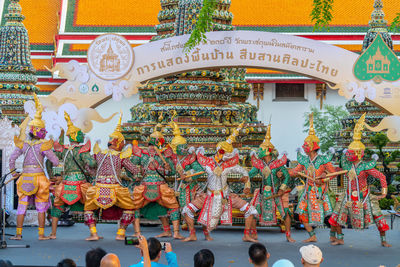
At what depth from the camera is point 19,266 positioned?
8586 mm

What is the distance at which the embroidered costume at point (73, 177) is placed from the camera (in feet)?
36.8

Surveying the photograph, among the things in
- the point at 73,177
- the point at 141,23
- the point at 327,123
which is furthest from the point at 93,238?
the point at 141,23

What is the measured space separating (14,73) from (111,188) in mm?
8125

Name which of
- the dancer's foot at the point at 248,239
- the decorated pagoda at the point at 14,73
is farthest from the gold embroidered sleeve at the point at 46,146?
the decorated pagoda at the point at 14,73

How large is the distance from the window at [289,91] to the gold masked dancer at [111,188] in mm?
17340

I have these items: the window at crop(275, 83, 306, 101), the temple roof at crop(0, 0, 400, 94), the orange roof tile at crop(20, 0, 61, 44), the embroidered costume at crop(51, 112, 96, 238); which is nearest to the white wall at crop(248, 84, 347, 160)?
the window at crop(275, 83, 306, 101)

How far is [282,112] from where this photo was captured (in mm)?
28062

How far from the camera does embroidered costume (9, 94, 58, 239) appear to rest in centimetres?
1121

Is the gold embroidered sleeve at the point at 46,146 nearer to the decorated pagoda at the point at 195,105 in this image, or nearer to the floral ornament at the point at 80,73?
the floral ornament at the point at 80,73

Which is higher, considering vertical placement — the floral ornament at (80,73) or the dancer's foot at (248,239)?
the floral ornament at (80,73)

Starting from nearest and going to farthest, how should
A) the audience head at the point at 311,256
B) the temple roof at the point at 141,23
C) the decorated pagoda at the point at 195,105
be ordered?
the audience head at the point at 311,256 < the decorated pagoda at the point at 195,105 < the temple roof at the point at 141,23

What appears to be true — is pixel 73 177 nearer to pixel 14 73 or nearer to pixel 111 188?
pixel 111 188

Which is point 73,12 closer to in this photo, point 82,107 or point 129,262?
point 82,107

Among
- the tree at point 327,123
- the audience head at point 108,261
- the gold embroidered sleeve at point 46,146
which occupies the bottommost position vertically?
the audience head at point 108,261
